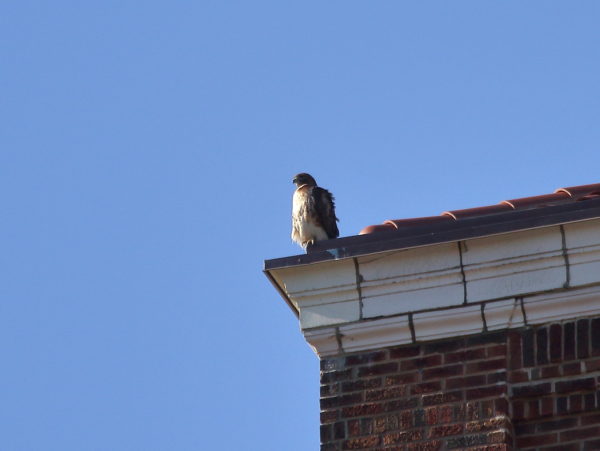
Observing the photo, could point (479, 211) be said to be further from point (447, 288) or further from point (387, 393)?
point (387, 393)

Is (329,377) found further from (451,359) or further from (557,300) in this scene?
(557,300)

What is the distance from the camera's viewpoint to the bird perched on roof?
1283 cm

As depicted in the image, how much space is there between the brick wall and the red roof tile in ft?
2.70

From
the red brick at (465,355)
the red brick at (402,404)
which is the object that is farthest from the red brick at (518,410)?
the red brick at (402,404)

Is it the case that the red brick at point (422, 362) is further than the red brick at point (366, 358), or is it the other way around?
the red brick at point (366, 358)

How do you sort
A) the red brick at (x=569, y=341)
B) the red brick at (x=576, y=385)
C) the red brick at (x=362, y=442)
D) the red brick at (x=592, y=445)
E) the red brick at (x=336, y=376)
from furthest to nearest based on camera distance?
1. the red brick at (x=336, y=376)
2. the red brick at (x=362, y=442)
3. the red brick at (x=569, y=341)
4. the red brick at (x=576, y=385)
5. the red brick at (x=592, y=445)

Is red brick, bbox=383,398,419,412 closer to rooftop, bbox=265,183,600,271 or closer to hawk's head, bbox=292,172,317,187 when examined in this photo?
rooftop, bbox=265,183,600,271

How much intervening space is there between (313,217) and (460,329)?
11.3 ft

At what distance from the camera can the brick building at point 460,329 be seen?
936 centimetres

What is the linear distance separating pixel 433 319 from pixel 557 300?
0.69 meters

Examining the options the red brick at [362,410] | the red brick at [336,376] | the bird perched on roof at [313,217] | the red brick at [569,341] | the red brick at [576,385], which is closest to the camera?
the red brick at [576,385]

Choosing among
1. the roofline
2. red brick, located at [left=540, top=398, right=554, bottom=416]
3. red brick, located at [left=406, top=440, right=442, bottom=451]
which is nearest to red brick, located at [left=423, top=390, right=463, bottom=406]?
red brick, located at [left=406, top=440, right=442, bottom=451]

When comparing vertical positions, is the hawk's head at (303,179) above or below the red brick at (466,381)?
above

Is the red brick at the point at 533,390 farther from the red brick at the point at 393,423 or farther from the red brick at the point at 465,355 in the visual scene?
the red brick at the point at 393,423
